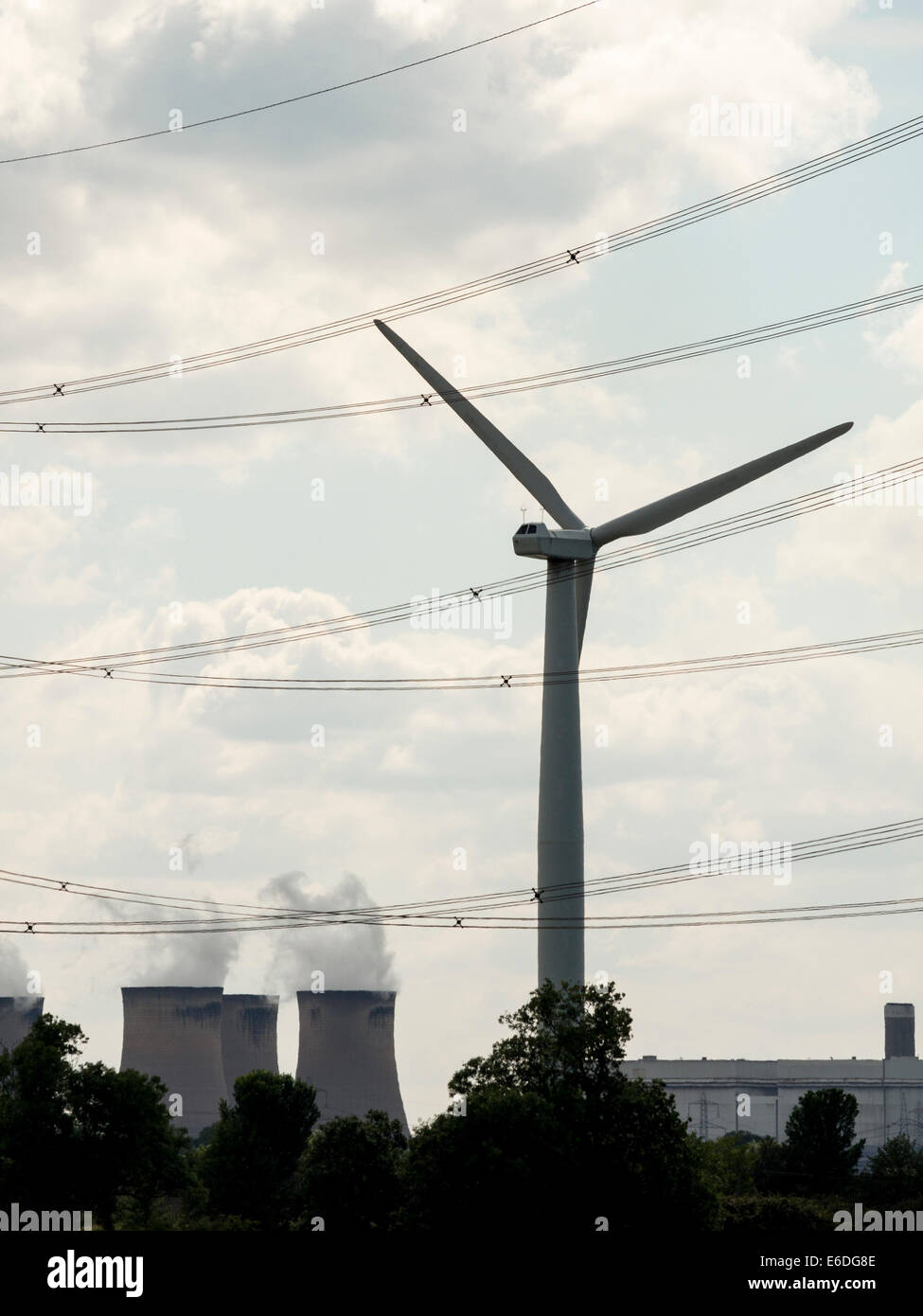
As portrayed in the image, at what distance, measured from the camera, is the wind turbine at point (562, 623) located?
74.4 meters

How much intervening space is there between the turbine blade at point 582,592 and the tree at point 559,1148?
815 inches

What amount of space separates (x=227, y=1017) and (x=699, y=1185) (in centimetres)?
13717

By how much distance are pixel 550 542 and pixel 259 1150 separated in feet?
141

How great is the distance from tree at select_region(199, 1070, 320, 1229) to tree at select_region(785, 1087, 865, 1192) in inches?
1196

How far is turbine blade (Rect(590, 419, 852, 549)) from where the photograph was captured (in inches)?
3004

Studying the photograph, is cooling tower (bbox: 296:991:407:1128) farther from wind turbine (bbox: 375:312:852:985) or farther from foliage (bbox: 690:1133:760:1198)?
wind turbine (bbox: 375:312:852:985)

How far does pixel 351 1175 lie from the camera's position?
80.2 metres

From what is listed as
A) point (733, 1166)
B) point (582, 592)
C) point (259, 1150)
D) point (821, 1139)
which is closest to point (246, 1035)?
point (259, 1150)

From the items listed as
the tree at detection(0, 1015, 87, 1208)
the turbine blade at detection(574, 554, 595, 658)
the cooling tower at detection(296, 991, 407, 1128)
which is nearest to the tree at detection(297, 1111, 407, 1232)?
the tree at detection(0, 1015, 87, 1208)

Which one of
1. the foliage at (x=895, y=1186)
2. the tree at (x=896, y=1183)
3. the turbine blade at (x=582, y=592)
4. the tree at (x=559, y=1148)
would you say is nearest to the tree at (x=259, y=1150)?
the foliage at (x=895, y=1186)

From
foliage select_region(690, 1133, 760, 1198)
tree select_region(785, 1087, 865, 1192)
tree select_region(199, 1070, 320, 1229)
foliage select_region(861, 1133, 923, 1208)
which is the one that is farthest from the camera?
tree select_region(785, 1087, 865, 1192)

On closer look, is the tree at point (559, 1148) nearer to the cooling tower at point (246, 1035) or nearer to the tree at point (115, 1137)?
the tree at point (115, 1137)
